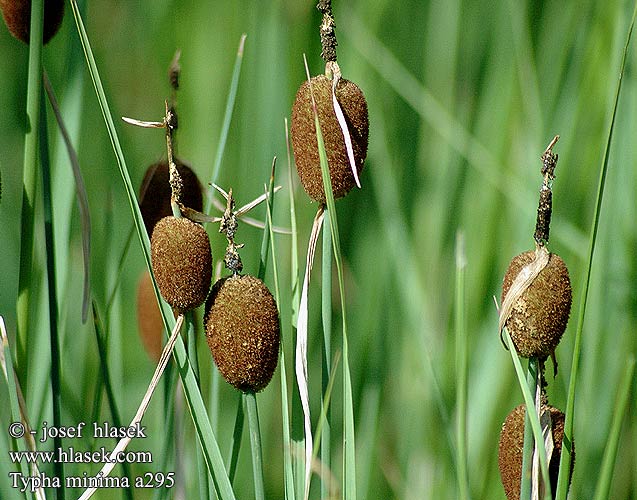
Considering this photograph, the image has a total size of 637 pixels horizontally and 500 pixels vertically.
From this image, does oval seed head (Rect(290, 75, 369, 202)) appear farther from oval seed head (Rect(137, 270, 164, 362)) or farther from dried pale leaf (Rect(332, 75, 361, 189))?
oval seed head (Rect(137, 270, 164, 362))

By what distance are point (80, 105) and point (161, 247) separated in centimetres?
26

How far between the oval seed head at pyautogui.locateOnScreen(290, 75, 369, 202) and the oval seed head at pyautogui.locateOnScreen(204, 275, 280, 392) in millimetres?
62

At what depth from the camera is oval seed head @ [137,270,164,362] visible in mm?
575

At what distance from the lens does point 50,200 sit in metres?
0.50

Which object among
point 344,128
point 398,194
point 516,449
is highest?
point 398,194

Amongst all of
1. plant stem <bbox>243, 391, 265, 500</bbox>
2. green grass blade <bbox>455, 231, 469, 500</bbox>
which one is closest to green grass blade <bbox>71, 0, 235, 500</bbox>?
plant stem <bbox>243, 391, 265, 500</bbox>

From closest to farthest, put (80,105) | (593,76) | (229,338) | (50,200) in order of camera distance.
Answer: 1. (229,338)
2. (50,200)
3. (80,105)
4. (593,76)

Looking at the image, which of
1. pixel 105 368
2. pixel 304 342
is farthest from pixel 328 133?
pixel 105 368

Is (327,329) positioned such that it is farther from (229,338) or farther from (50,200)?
(50,200)

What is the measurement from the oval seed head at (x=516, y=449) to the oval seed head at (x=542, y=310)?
0.17ft

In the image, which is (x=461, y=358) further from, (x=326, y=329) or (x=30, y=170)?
(x=30, y=170)

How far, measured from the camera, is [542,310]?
37cm

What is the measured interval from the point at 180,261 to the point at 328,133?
0.31 ft

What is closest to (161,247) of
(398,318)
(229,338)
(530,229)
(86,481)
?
(229,338)
